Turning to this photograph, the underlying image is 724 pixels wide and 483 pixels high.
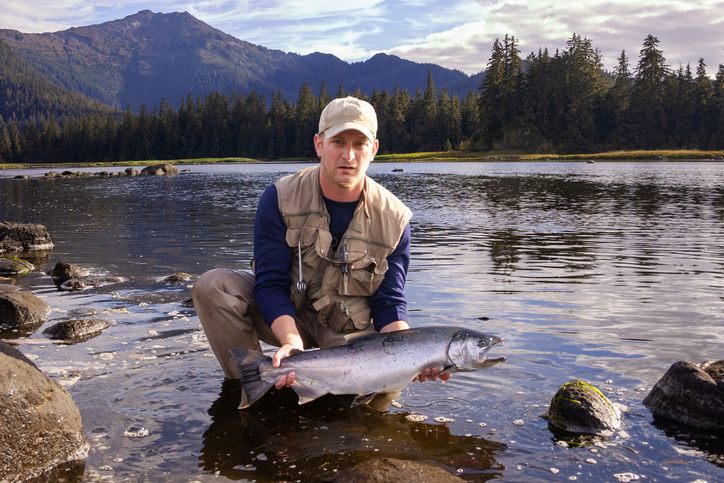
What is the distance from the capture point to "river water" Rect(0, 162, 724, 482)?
4.07 metres

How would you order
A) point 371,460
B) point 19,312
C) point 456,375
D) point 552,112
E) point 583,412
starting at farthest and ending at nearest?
point 552,112
point 19,312
point 456,375
point 583,412
point 371,460

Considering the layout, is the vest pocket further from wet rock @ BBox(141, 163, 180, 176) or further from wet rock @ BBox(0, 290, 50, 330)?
wet rock @ BBox(141, 163, 180, 176)

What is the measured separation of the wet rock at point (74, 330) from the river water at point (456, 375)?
162mm

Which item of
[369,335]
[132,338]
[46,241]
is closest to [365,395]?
[369,335]

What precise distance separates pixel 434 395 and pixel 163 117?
158 metres

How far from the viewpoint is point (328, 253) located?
4.63 m

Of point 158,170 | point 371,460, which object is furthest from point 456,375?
point 158,170

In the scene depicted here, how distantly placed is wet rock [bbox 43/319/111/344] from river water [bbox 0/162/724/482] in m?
0.16

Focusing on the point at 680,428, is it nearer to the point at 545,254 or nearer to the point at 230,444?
the point at 230,444

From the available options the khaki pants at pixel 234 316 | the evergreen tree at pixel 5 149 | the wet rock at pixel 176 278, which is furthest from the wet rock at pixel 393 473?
the evergreen tree at pixel 5 149

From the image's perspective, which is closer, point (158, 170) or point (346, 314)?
point (346, 314)

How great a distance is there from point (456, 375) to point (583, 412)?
57.1 inches

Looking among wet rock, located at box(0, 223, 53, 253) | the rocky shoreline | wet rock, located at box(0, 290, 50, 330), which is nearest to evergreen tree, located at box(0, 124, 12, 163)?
wet rock, located at box(0, 223, 53, 253)

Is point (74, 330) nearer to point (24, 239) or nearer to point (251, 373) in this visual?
point (251, 373)
